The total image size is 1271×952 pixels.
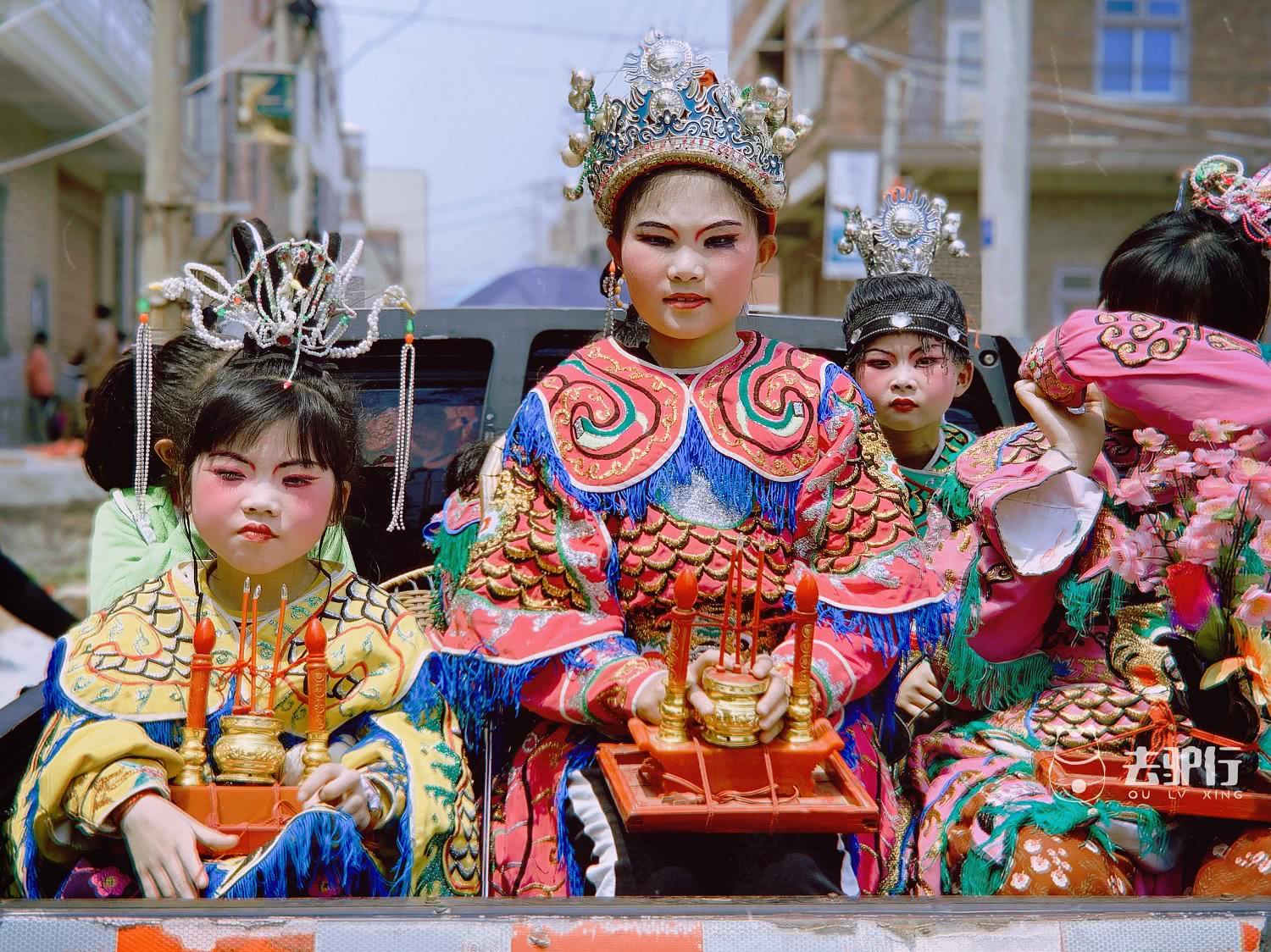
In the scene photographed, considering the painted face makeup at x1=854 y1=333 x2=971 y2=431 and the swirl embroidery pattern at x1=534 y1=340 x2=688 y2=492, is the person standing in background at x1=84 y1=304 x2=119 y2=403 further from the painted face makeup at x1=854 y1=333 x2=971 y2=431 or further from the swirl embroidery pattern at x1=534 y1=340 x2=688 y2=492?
the swirl embroidery pattern at x1=534 y1=340 x2=688 y2=492

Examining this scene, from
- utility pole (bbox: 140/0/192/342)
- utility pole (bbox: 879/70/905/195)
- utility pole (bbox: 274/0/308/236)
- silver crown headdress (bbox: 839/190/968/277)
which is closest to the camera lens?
silver crown headdress (bbox: 839/190/968/277)

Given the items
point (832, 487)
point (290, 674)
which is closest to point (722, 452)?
point (832, 487)

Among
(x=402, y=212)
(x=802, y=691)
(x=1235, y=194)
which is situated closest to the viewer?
(x=802, y=691)

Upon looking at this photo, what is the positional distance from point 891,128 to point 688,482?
1724 cm

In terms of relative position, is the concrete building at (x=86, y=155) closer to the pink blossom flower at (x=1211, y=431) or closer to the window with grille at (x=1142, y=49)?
the pink blossom flower at (x=1211, y=431)

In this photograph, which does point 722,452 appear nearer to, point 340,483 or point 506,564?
point 506,564

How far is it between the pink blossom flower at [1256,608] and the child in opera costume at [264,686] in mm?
1309

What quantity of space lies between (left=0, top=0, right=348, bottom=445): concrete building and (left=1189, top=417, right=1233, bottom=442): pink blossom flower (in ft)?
31.7

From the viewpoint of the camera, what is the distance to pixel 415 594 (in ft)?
10.4

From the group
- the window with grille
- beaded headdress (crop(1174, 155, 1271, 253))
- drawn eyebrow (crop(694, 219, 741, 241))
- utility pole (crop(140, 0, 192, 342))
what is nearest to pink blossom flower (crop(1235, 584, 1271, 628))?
beaded headdress (crop(1174, 155, 1271, 253))

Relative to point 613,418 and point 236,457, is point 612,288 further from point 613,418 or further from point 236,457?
point 236,457

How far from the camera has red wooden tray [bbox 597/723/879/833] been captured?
2.03 metres

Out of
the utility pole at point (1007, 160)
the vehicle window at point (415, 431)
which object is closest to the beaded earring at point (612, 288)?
the vehicle window at point (415, 431)

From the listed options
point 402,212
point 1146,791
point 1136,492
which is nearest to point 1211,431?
point 1136,492
